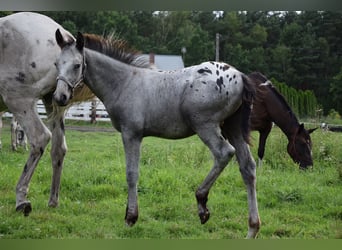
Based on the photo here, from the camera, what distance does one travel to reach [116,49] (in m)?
4.29

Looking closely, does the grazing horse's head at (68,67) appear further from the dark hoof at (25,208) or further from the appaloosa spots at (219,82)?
the dark hoof at (25,208)

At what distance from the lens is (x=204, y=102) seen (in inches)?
149

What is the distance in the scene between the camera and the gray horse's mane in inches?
167

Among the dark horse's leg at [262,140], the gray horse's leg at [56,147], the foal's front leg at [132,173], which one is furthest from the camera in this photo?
the dark horse's leg at [262,140]

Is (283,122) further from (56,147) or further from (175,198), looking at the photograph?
(56,147)

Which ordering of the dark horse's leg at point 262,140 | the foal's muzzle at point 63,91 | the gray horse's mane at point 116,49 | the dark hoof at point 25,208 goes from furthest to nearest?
the dark horse's leg at point 262,140 → the dark hoof at point 25,208 → the gray horse's mane at point 116,49 → the foal's muzzle at point 63,91

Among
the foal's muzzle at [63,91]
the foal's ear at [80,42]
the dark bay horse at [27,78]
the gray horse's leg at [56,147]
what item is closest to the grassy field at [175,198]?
the gray horse's leg at [56,147]

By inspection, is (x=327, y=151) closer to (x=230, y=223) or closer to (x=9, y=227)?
(x=230, y=223)

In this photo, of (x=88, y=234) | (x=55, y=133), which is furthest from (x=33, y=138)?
(x=88, y=234)

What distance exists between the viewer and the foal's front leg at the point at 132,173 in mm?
4035

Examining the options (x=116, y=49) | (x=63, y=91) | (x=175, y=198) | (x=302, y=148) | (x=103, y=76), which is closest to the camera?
(x=63, y=91)

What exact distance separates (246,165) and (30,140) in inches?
88.7

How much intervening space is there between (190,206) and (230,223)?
685 millimetres

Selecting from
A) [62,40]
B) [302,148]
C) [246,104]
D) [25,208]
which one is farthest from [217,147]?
[302,148]
